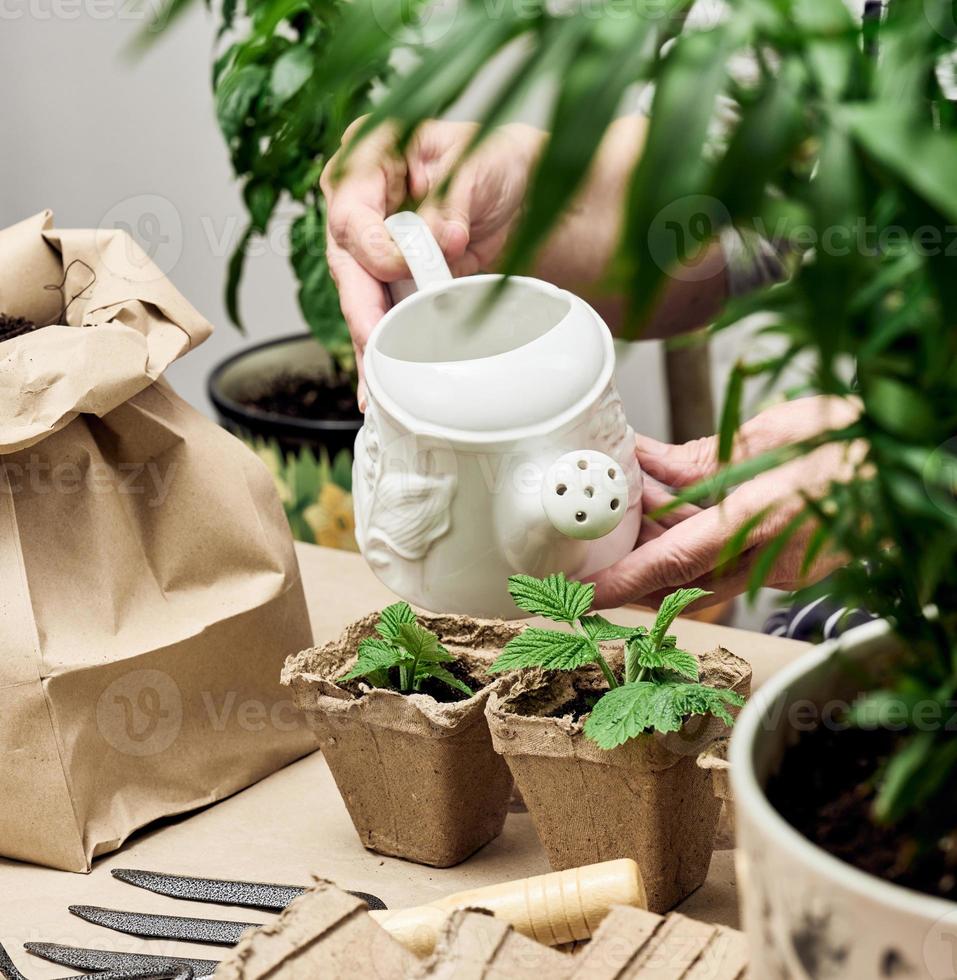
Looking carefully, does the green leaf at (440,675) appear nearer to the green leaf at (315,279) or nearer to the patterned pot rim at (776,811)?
the patterned pot rim at (776,811)

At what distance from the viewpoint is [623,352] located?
0.29 metres

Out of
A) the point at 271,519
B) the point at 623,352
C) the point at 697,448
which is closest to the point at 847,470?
the point at 697,448

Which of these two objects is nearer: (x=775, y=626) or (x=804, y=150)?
(x=804, y=150)

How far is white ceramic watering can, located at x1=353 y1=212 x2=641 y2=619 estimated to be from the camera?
581 mm

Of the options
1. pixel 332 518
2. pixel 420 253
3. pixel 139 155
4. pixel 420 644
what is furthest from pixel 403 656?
pixel 139 155

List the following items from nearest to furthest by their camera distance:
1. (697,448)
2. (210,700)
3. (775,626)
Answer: (210,700)
(697,448)
(775,626)

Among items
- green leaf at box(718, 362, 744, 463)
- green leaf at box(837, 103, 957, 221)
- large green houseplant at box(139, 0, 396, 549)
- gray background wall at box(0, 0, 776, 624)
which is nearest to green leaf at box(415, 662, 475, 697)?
green leaf at box(718, 362, 744, 463)

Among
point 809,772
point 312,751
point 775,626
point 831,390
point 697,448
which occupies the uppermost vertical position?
point 831,390

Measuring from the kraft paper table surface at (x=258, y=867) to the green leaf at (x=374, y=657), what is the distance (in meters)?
0.10

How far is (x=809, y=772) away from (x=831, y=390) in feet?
0.48

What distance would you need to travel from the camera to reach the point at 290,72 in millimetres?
1156

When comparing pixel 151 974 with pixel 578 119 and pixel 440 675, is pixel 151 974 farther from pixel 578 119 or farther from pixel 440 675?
pixel 578 119

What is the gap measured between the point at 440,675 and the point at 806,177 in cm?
41

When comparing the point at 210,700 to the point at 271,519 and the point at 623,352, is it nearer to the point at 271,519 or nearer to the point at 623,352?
the point at 271,519
